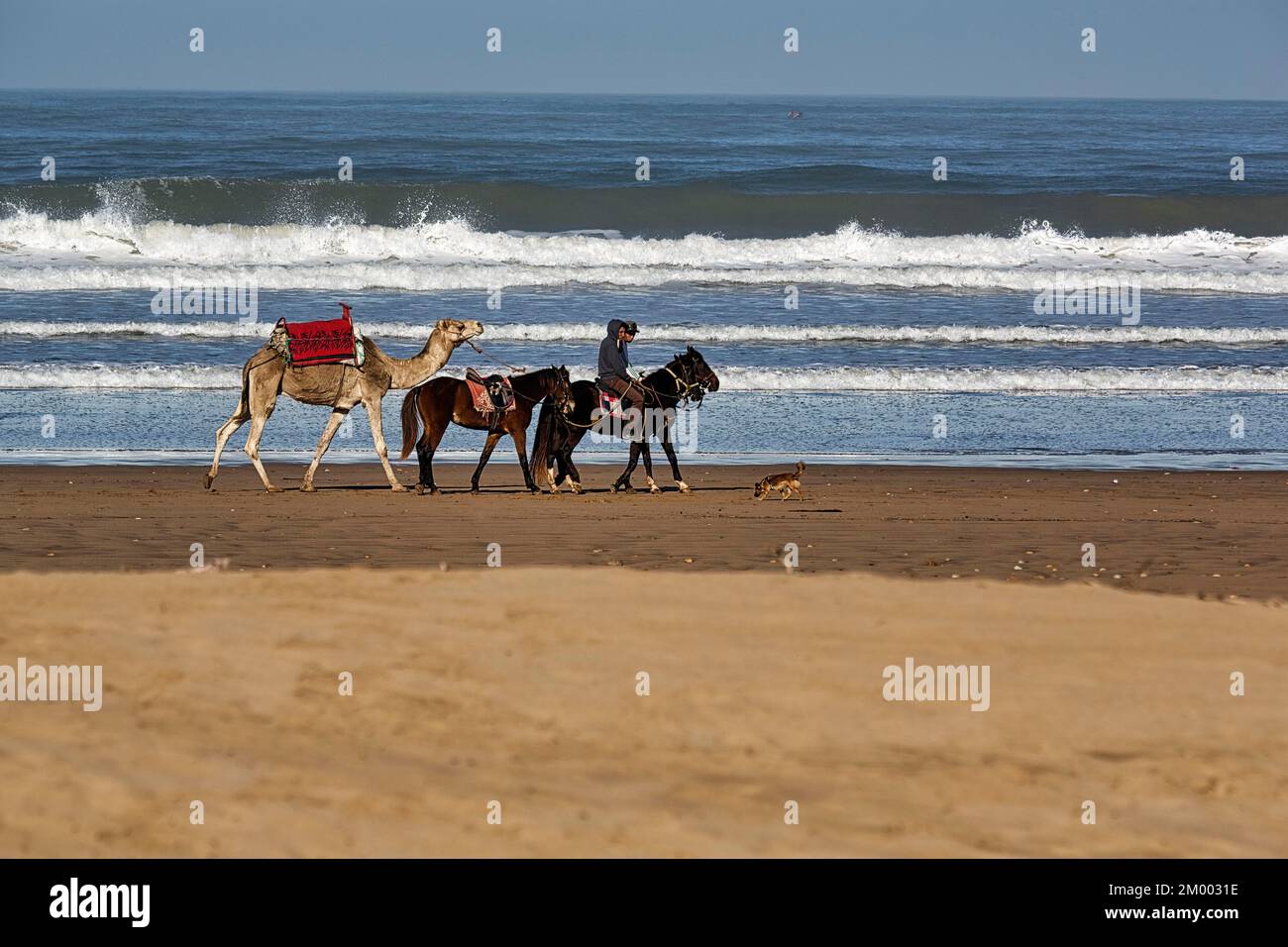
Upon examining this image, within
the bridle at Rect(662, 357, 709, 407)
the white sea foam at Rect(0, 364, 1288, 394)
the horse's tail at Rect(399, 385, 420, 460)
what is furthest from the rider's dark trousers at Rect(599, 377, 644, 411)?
the white sea foam at Rect(0, 364, 1288, 394)

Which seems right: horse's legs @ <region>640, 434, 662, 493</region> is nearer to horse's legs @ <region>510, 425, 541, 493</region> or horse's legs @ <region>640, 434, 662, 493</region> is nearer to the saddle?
horse's legs @ <region>510, 425, 541, 493</region>

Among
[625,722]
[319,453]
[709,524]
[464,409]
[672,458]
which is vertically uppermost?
[464,409]

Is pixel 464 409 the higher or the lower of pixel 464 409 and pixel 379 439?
the higher

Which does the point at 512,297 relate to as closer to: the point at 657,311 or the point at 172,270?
the point at 657,311

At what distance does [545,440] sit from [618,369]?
0.94 metres

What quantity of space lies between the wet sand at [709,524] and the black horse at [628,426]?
30 cm

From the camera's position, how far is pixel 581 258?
36188 mm

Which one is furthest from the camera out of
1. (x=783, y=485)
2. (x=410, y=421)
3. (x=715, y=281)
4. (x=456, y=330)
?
(x=715, y=281)

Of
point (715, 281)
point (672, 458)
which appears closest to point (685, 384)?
point (672, 458)

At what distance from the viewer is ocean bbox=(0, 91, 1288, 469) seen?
18062 millimetres

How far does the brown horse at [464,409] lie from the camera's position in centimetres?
1384

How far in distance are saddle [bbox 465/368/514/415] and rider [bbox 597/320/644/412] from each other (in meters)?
0.84

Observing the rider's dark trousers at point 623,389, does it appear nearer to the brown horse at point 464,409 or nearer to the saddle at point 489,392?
the brown horse at point 464,409

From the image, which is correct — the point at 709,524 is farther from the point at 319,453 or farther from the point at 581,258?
the point at 581,258
